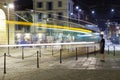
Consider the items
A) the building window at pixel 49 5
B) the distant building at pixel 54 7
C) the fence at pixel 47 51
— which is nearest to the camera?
the fence at pixel 47 51

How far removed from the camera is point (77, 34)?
48.3 m

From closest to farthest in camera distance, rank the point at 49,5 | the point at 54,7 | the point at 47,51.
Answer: the point at 47,51
the point at 49,5
the point at 54,7

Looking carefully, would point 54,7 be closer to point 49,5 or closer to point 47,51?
point 49,5

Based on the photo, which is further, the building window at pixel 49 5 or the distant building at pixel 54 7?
the building window at pixel 49 5

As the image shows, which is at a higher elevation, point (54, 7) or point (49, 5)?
point (49, 5)

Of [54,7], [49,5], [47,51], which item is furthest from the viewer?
[54,7]

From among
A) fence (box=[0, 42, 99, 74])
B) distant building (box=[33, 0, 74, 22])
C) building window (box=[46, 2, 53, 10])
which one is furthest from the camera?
building window (box=[46, 2, 53, 10])

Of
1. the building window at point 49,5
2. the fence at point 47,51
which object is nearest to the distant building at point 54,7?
the building window at point 49,5

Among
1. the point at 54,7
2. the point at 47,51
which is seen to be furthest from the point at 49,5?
the point at 47,51

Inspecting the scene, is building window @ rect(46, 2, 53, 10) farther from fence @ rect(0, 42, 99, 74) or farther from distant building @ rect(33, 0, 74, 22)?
fence @ rect(0, 42, 99, 74)

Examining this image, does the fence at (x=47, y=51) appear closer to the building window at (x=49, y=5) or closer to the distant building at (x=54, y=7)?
the distant building at (x=54, y=7)

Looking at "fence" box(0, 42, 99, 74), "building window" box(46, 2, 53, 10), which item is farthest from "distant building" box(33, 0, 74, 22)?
"fence" box(0, 42, 99, 74)

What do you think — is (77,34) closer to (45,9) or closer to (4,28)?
(4,28)

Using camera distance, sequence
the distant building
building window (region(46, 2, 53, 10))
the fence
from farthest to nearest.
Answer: building window (region(46, 2, 53, 10)) < the distant building < the fence
